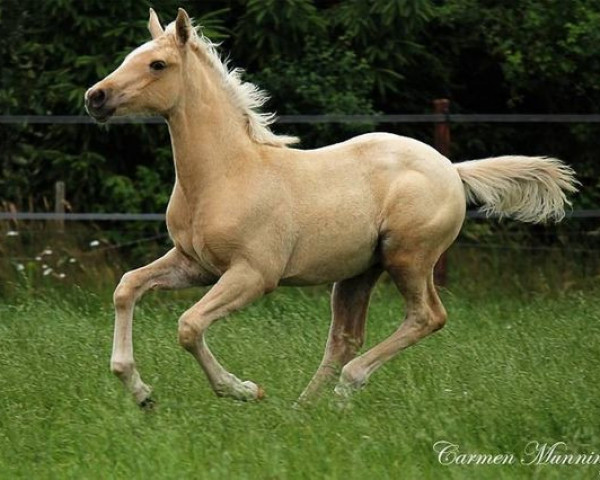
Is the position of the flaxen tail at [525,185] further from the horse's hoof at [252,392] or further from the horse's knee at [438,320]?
the horse's hoof at [252,392]

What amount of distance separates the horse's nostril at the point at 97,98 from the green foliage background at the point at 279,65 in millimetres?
5433

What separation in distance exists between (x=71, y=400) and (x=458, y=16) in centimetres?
738

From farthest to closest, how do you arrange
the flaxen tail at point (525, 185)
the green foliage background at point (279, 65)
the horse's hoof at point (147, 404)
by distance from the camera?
1. the green foliage background at point (279, 65)
2. the flaxen tail at point (525, 185)
3. the horse's hoof at point (147, 404)

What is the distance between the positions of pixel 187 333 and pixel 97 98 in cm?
110

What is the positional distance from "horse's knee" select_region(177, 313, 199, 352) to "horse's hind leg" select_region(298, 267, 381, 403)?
0.90m

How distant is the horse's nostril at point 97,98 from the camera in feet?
21.6

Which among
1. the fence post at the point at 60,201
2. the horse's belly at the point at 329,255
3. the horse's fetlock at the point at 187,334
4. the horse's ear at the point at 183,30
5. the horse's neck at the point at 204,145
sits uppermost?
the horse's ear at the point at 183,30

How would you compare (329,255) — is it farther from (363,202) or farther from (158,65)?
(158,65)

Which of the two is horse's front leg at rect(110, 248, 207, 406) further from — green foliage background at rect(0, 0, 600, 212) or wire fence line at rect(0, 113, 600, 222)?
green foliage background at rect(0, 0, 600, 212)

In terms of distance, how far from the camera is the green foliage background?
1227 centimetres

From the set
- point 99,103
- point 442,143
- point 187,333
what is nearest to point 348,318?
point 187,333

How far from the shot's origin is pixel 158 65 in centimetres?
676

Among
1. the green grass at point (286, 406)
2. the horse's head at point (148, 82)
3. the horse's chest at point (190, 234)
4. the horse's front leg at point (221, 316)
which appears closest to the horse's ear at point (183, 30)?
the horse's head at point (148, 82)

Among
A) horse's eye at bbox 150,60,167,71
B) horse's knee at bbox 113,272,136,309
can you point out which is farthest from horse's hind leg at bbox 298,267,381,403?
horse's eye at bbox 150,60,167,71
